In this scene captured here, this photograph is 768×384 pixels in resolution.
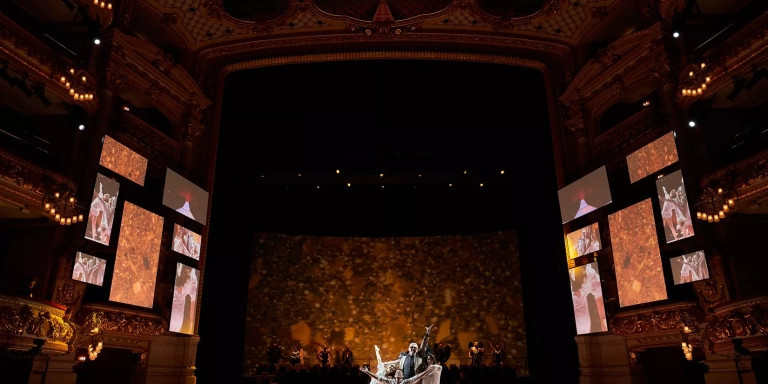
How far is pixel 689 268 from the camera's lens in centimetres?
1020

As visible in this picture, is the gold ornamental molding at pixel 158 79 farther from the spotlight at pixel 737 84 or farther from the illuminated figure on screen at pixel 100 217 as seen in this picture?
the spotlight at pixel 737 84

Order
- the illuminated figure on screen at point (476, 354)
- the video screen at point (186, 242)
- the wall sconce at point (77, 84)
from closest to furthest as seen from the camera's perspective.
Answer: the wall sconce at point (77, 84) < the video screen at point (186, 242) < the illuminated figure on screen at point (476, 354)

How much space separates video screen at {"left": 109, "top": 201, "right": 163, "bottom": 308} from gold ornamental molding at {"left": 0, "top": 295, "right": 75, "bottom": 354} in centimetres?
195

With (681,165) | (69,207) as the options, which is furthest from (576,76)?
(69,207)

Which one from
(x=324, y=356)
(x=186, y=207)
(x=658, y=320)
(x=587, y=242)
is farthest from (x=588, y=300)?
(x=186, y=207)

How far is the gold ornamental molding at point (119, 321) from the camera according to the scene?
10453 mm

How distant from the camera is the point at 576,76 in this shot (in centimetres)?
1409

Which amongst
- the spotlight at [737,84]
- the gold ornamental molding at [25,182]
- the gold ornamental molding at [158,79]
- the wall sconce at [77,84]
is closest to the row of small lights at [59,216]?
the gold ornamental molding at [25,182]

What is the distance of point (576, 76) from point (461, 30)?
11.9ft

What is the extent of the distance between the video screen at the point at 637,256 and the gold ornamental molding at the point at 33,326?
11.5 meters

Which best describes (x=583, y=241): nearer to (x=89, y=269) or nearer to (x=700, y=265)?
A: (x=700, y=265)

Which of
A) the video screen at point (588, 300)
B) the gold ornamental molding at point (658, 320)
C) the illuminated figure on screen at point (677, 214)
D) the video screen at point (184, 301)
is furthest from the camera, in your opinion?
the video screen at point (184, 301)

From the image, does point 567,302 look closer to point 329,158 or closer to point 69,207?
point 329,158

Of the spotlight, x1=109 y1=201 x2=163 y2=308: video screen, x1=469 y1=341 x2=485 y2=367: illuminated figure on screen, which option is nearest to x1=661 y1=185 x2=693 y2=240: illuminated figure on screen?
the spotlight
